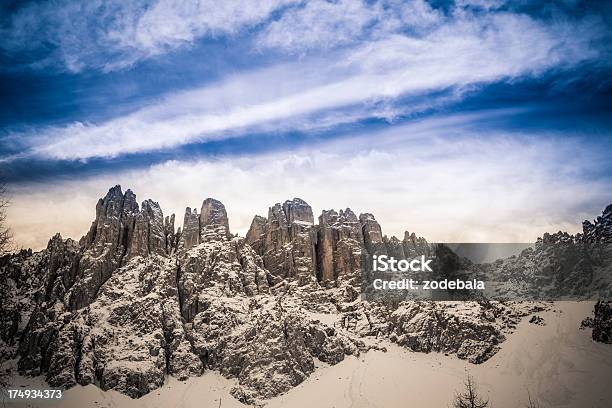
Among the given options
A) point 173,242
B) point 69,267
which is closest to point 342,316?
point 173,242

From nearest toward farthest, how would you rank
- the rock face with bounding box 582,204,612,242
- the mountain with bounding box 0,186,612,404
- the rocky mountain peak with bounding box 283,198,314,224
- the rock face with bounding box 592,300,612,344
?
the mountain with bounding box 0,186,612,404 < the rock face with bounding box 592,300,612,344 < the rock face with bounding box 582,204,612,242 < the rocky mountain peak with bounding box 283,198,314,224

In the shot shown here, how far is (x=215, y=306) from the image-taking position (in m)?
96.9

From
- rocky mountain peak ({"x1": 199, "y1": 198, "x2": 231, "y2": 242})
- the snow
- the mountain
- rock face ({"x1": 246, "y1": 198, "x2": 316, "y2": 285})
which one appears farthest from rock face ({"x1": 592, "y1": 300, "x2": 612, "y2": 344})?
rocky mountain peak ({"x1": 199, "y1": 198, "x2": 231, "y2": 242})

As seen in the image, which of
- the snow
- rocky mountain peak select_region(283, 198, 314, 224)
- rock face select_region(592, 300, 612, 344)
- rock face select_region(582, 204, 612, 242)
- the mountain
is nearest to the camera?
the snow

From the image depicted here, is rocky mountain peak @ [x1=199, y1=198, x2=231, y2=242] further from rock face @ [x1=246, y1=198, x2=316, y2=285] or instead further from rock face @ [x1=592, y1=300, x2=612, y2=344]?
rock face @ [x1=592, y1=300, x2=612, y2=344]

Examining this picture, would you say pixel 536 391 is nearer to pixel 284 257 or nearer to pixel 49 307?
pixel 284 257

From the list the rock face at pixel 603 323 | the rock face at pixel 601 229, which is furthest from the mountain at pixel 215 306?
the rock face at pixel 603 323

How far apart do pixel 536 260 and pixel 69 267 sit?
11736 centimetres

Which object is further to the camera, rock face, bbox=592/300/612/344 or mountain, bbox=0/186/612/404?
rock face, bbox=592/300/612/344

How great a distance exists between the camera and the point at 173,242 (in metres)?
117

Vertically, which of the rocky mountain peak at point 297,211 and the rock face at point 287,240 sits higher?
the rocky mountain peak at point 297,211

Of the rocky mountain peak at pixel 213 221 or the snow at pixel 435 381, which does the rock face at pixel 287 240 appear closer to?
the rocky mountain peak at pixel 213 221

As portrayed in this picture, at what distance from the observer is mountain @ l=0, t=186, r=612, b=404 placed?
8419cm

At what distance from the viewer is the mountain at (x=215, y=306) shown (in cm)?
8419
